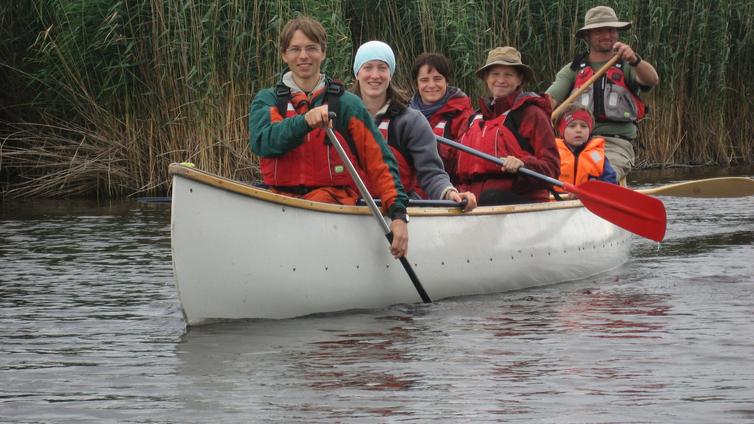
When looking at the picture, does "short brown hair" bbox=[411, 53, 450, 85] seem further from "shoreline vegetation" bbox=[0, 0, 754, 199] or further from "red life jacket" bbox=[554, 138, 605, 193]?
"shoreline vegetation" bbox=[0, 0, 754, 199]

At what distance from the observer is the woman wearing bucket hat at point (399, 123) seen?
6203 mm

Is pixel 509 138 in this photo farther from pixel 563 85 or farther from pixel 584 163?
pixel 563 85

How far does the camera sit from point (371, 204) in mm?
5762

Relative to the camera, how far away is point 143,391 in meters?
4.41

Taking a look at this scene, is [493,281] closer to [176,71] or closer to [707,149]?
[176,71]

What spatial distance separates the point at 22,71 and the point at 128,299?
465 centimetres

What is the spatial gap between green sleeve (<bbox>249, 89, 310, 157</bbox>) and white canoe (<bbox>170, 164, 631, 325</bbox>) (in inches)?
10.4

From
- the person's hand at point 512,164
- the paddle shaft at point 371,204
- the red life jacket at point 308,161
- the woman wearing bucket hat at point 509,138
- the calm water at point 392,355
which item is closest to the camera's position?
the calm water at point 392,355

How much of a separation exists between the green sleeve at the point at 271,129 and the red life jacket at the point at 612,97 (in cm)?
309

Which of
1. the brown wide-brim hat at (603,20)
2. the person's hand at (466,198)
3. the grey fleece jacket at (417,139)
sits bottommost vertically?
the person's hand at (466,198)

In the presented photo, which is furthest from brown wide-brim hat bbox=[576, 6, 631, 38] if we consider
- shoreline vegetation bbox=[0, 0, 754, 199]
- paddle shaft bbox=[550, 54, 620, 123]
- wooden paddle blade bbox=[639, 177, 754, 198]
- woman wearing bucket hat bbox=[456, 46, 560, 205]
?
shoreline vegetation bbox=[0, 0, 754, 199]

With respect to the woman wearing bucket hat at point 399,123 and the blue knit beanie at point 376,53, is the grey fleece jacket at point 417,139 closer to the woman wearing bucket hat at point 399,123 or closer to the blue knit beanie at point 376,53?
the woman wearing bucket hat at point 399,123

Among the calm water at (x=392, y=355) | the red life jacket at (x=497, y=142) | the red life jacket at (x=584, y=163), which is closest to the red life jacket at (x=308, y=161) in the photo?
the calm water at (x=392, y=355)

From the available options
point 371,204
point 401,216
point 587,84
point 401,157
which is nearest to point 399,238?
point 401,216
